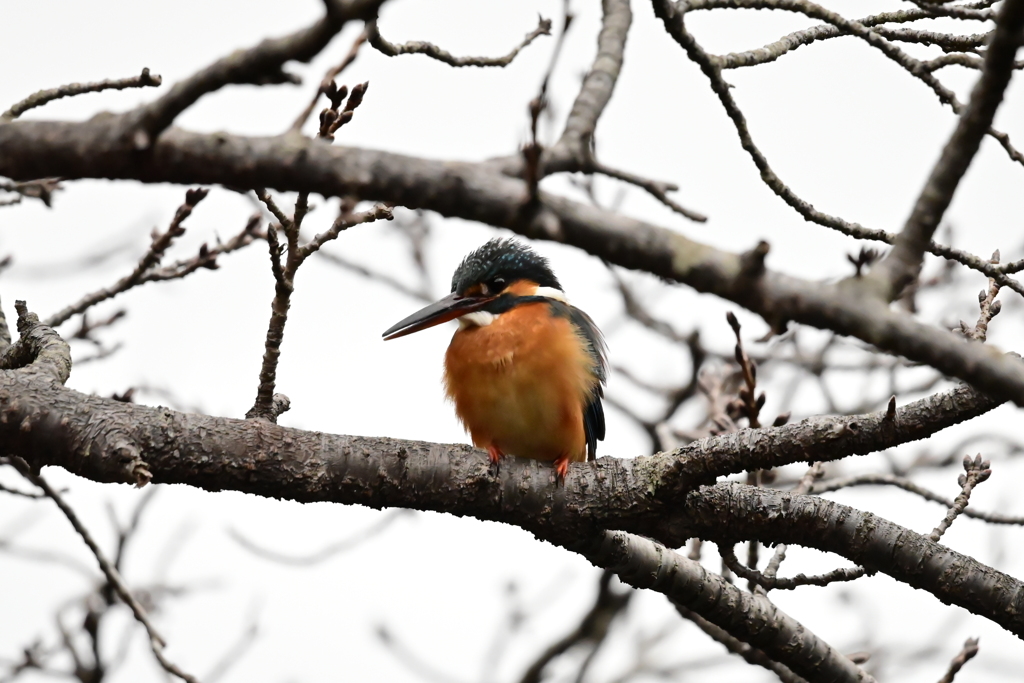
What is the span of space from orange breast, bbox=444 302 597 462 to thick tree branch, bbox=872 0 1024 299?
9.02ft

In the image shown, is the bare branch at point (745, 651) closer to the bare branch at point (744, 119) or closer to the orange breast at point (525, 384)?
A: the orange breast at point (525, 384)

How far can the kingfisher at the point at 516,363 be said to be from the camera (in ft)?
14.3

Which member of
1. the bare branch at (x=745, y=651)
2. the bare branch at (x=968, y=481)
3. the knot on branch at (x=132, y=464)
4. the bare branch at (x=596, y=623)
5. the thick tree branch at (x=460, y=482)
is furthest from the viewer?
the bare branch at (x=596, y=623)

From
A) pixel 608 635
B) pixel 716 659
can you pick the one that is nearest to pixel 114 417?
pixel 608 635

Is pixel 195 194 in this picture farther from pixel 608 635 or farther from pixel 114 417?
pixel 608 635

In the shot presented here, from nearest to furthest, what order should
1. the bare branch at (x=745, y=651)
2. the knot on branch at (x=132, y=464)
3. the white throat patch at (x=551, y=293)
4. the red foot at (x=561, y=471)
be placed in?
the knot on branch at (x=132, y=464) → the red foot at (x=561, y=471) → the bare branch at (x=745, y=651) → the white throat patch at (x=551, y=293)

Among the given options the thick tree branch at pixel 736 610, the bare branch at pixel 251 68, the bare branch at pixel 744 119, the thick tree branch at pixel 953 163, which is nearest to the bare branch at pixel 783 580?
the thick tree branch at pixel 736 610

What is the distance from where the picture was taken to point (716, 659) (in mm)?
7547

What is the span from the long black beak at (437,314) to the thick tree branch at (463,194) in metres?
2.83

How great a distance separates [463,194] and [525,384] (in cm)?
295

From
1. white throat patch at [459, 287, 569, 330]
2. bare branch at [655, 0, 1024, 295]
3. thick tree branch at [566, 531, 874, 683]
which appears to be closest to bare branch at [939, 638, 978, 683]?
thick tree branch at [566, 531, 874, 683]

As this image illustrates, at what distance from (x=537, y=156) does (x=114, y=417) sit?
1.84 m

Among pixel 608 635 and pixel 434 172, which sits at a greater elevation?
pixel 608 635

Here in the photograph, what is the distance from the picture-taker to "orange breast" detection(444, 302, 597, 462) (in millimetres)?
4348
